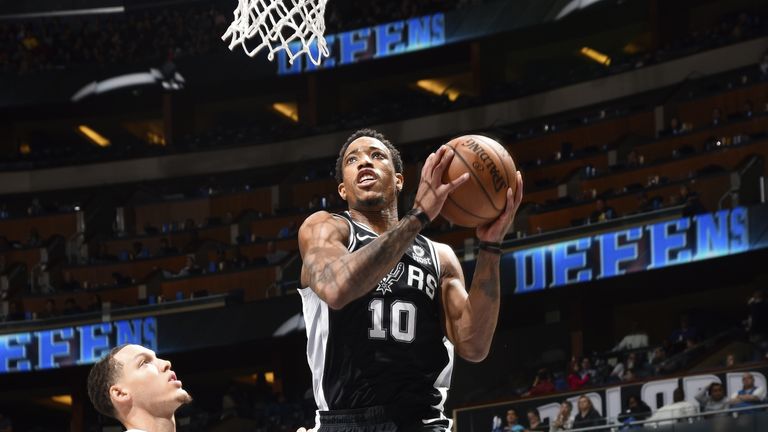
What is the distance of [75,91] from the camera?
2581 cm

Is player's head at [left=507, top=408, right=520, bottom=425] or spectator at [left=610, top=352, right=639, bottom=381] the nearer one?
player's head at [left=507, top=408, right=520, bottom=425]

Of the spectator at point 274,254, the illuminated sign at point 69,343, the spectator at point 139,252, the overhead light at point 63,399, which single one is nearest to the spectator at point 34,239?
the spectator at point 139,252

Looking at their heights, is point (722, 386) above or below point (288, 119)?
below

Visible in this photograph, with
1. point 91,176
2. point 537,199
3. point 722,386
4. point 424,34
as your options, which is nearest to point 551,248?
point 537,199

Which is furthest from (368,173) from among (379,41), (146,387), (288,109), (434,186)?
(288,109)

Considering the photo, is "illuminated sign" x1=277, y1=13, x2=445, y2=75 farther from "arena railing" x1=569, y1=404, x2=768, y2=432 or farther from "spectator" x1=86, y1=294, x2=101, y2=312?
"arena railing" x1=569, y1=404, x2=768, y2=432

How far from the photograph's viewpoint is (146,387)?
4.13 meters

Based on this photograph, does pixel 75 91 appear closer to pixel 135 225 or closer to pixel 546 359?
pixel 135 225

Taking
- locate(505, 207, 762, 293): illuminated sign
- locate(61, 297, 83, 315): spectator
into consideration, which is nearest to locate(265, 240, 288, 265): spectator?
Result: locate(61, 297, 83, 315): spectator

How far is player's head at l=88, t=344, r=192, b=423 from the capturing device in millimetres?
4121

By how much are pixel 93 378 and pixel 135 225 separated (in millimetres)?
21201

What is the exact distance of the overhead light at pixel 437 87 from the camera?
1043 inches

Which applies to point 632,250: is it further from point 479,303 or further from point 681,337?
point 479,303

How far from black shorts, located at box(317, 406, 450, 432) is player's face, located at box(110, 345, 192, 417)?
0.51 m
